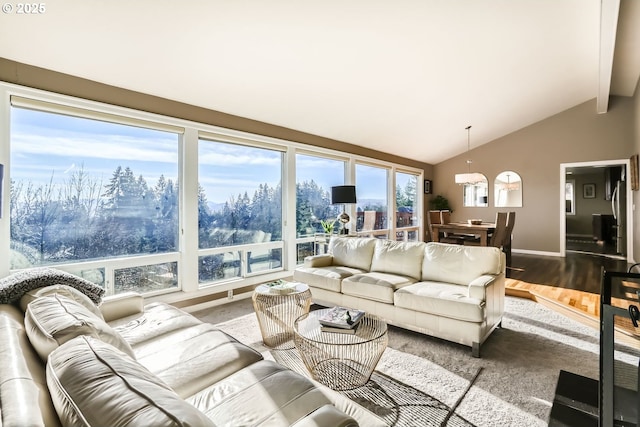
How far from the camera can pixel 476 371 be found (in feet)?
7.87

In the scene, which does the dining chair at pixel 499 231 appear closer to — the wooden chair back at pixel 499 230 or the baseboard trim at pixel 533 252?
the wooden chair back at pixel 499 230

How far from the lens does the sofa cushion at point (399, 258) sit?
357 centimetres

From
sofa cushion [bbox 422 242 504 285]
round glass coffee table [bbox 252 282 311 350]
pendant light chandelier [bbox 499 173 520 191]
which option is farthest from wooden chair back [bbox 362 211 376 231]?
round glass coffee table [bbox 252 282 311 350]

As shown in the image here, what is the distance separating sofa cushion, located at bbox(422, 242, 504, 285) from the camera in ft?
10.2

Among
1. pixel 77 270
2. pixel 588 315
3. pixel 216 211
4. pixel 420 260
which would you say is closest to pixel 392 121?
pixel 420 260

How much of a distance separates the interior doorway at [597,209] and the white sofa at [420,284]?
5.44m

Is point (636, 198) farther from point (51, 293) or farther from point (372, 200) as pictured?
point (51, 293)

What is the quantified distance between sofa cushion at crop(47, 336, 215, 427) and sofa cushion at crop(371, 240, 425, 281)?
10.0ft

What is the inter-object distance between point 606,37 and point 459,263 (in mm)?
3319

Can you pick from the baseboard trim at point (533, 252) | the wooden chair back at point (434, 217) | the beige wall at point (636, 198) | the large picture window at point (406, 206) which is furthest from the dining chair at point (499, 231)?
the baseboard trim at point (533, 252)

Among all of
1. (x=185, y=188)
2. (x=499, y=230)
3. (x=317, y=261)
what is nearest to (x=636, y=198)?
(x=499, y=230)

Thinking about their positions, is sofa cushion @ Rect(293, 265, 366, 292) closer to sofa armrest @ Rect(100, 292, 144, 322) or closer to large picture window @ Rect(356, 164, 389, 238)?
sofa armrest @ Rect(100, 292, 144, 322)

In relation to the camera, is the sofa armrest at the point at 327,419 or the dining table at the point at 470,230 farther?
the dining table at the point at 470,230

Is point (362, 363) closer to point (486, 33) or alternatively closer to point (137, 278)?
point (137, 278)
